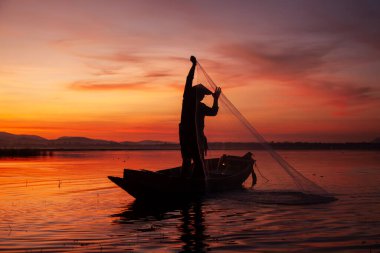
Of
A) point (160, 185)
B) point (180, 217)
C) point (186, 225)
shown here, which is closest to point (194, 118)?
point (160, 185)

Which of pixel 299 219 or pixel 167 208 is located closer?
pixel 299 219

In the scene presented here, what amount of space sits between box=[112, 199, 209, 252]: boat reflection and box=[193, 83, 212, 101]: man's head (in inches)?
198

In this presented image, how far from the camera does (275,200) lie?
2155cm

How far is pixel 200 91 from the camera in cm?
2167

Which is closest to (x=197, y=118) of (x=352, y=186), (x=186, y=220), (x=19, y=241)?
(x=186, y=220)

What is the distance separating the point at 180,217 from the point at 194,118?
5.88 meters

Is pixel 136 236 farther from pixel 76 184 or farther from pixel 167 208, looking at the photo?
pixel 76 184

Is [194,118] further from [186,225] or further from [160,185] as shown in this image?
[186,225]

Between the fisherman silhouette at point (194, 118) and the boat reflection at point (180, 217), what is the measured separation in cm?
234

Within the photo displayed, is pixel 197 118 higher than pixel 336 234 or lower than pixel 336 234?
higher

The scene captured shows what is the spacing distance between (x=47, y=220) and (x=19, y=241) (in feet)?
11.6

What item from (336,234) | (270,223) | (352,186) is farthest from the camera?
(352,186)

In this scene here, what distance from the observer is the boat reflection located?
1267 cm

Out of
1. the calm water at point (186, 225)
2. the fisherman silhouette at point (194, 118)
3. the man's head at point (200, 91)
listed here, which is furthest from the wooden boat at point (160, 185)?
the man's head at point (200, 91)
